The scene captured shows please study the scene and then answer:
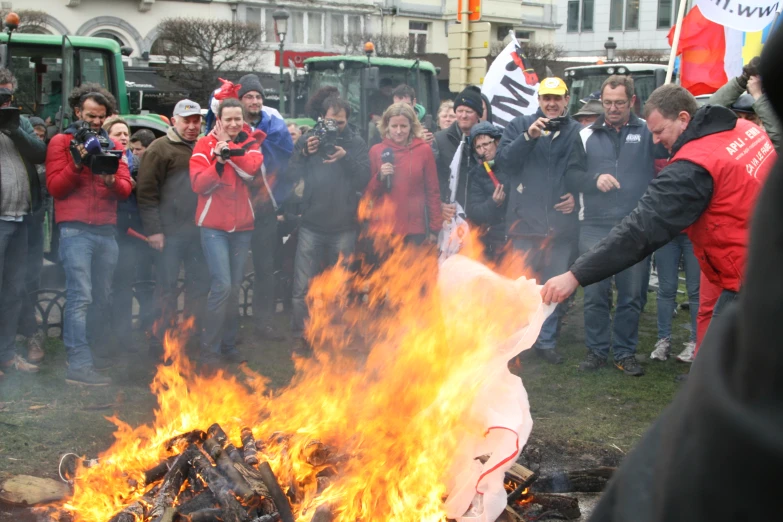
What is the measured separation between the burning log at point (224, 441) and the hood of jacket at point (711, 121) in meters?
3.13

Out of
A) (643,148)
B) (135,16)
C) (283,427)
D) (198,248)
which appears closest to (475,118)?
(643,148)

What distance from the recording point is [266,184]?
25.8 ft

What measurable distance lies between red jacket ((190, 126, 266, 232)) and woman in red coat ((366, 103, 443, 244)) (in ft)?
4.42

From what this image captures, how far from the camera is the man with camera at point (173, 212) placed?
7.24 m

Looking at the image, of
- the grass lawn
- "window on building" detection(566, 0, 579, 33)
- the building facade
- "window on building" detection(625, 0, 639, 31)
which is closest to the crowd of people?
the grass lawn

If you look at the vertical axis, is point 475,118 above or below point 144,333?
above

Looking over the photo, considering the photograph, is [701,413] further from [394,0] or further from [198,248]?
[394,0]

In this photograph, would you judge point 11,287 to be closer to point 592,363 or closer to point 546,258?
point 546,258

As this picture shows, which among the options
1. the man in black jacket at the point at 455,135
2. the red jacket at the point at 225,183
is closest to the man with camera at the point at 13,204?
the red jacket at the point at 225,183

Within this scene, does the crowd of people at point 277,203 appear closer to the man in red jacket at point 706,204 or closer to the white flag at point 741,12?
the man in red jacket at point 706,204

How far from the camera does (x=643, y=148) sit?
296 inches

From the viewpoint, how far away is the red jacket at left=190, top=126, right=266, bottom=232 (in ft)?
23.0

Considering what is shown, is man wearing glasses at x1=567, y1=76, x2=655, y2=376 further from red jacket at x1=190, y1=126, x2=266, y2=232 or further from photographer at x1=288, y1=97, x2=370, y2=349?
red jacket at x1=190, y1=126, x2=266, y2=232

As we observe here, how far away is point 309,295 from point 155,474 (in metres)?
3.78
